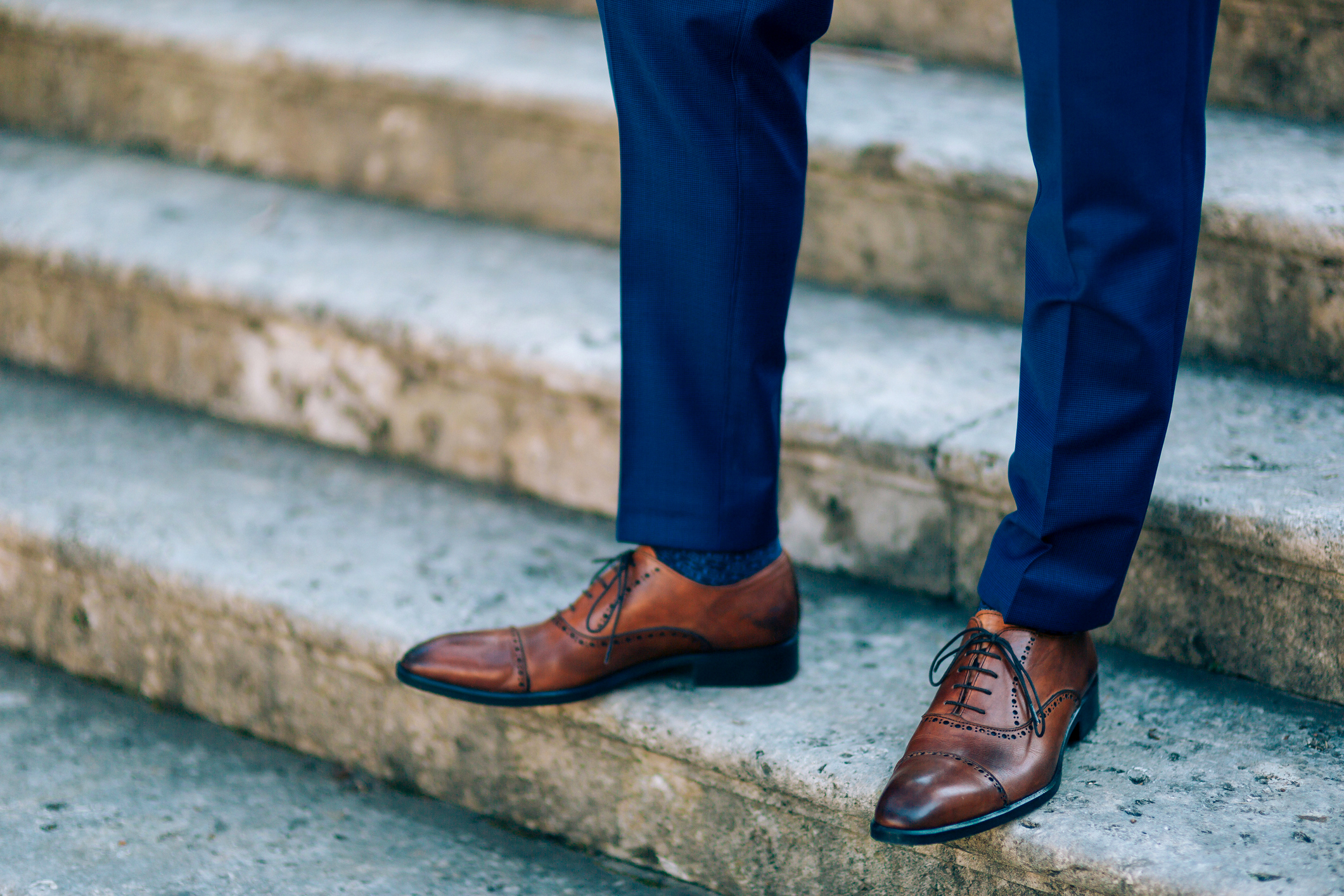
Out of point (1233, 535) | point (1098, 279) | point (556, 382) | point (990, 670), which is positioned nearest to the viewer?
point (1098, 279)

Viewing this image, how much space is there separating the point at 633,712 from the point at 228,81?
4.62 ft

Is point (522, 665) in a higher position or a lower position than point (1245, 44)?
lower

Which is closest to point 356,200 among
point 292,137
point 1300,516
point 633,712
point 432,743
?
point 292,137

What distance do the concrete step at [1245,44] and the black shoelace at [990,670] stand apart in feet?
3.23

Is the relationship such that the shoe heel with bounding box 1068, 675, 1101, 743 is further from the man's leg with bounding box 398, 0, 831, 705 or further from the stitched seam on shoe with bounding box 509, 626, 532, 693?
the stitched seam on shoe with bounding box 509, 626, 532, 693

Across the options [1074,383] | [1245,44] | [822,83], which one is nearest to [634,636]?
[1074,383]

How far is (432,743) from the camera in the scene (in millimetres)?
1380

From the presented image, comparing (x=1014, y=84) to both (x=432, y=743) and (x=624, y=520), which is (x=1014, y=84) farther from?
(x=432, y=743)

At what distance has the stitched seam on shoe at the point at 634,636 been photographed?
4.07 feet

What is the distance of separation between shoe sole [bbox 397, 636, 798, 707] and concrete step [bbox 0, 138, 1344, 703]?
24 cm

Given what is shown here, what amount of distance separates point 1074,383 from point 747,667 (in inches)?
17.8

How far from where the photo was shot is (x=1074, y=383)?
3.39 ft

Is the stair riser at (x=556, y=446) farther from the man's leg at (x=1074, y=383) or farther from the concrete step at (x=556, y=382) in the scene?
the man's leg at (x=1074, y=383)

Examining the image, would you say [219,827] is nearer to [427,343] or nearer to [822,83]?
[427,343]
